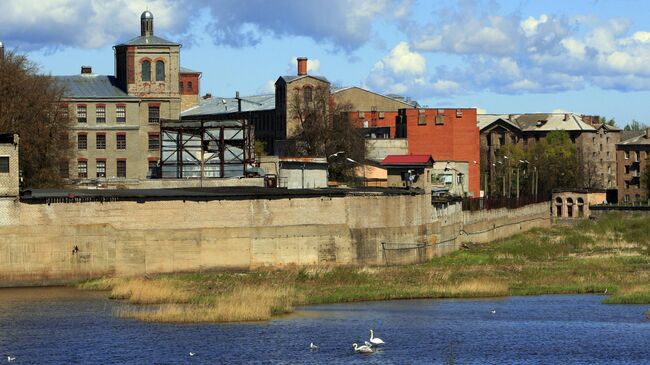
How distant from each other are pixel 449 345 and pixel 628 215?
9592cm

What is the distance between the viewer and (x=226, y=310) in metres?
53.6

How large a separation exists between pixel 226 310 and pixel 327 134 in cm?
7828

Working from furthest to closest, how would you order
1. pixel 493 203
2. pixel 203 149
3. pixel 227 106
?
pixel 227 106
pixel 493 203
pixel 203 149

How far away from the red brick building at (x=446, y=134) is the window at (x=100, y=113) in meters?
37.2

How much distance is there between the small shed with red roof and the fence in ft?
31.1

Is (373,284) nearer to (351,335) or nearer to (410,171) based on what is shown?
(351,335)

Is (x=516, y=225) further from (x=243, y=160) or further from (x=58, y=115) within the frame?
(x=58, y=115)

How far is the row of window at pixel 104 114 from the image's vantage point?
11694 centimetres

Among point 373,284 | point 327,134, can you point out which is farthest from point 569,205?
point 373,284

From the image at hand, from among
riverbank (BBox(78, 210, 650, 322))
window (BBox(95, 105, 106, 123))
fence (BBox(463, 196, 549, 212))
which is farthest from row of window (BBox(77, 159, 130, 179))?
riverbank (BBox(78, 210, 650, 322))

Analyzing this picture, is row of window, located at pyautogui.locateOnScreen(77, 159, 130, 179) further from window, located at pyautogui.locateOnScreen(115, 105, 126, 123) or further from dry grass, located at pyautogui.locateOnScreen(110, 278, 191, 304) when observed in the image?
dry grass, located at pyautogui.locateOnScreen(110, 278, 191, 304)

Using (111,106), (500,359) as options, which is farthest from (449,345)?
(111,106)

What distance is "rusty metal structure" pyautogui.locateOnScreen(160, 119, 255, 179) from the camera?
100938 mm

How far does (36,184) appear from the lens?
91.9 m
